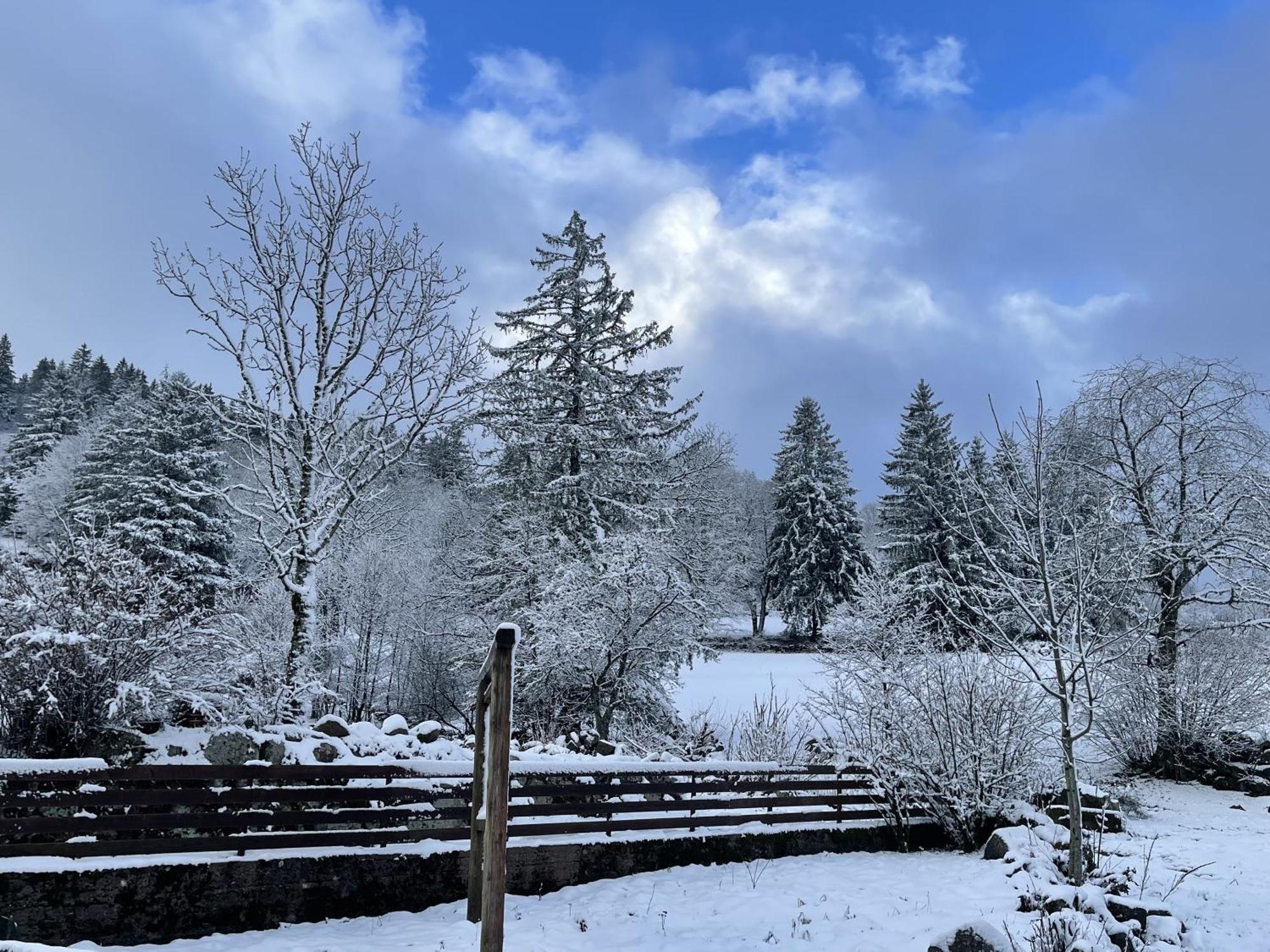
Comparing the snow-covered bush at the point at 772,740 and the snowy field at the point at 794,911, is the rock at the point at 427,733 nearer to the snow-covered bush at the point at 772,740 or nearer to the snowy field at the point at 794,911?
the snowy field at the point at 794,911

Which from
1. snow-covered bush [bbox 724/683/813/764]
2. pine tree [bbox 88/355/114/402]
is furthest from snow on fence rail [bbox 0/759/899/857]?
pine tree [bbox 88/355/114/402]

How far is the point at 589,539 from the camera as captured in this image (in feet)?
58.0

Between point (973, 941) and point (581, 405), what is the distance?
15426mm

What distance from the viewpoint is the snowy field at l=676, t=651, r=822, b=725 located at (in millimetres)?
20516

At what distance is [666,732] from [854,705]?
6496 mm

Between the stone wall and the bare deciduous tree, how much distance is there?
10.9 meters

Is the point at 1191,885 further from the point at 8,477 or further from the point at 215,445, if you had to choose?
the point at 8,477

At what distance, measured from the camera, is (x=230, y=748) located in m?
7.21

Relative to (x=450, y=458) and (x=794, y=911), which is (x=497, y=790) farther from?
(x=450, y=458)

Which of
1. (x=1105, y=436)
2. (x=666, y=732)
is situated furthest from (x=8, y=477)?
(x=1105, y=436)

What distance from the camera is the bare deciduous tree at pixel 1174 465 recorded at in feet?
43.0

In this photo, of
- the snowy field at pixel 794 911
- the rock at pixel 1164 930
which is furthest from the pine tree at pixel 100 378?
the rock at pixel 1164 930

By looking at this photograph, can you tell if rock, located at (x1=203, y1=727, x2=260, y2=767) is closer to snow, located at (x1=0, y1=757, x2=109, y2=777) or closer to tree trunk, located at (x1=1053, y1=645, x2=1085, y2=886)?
snow, located at (x1=0, y1=757, x2=109, y2=777)

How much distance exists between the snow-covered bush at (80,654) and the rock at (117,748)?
0.25ft
